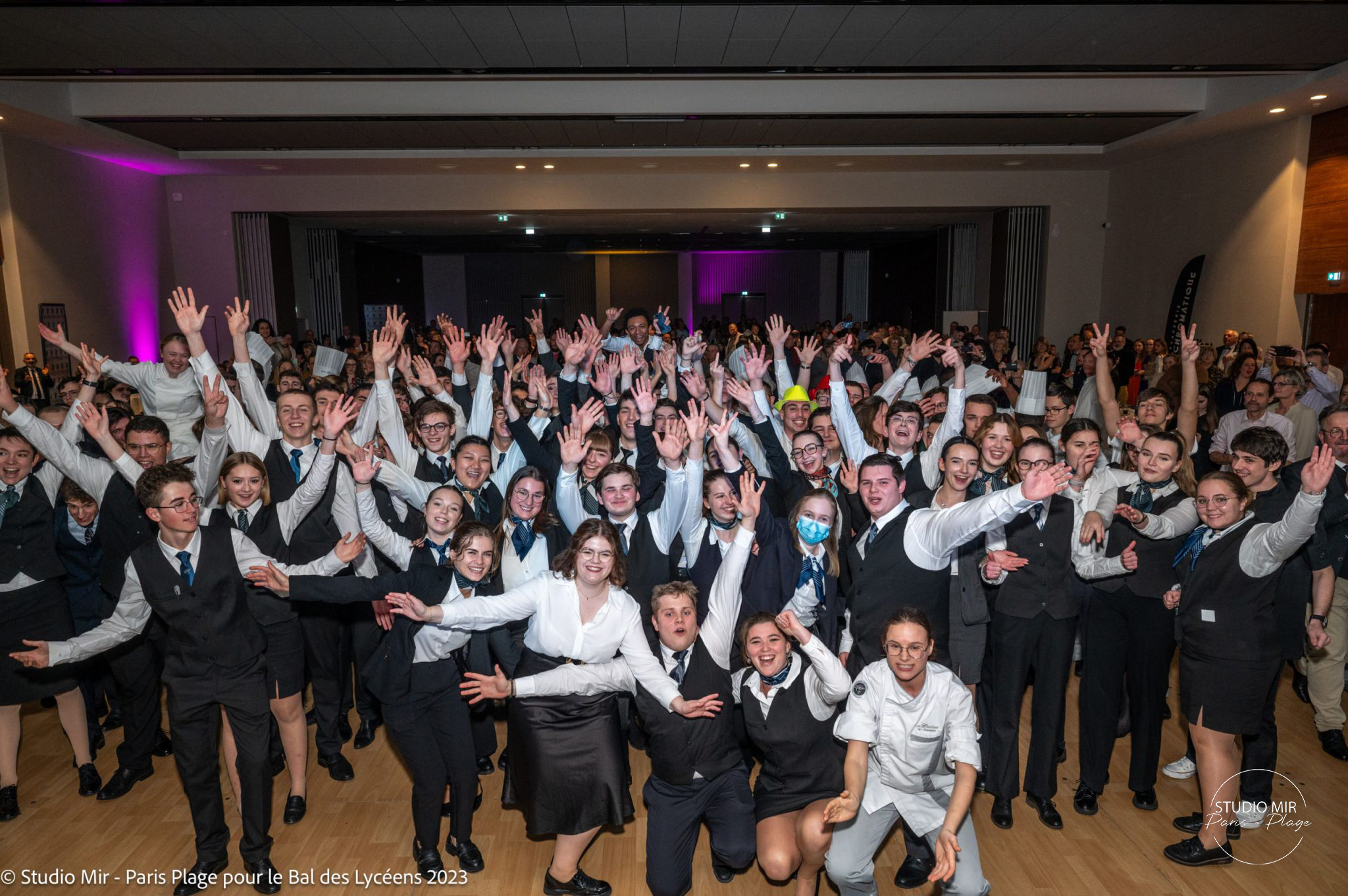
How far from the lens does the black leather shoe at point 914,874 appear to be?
3223 mm

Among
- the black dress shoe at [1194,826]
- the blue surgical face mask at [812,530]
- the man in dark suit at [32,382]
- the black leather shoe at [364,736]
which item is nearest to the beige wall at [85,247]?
the man in dark suit at [32,382]

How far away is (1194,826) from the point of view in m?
3.44

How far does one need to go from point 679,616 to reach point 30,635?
9.58 feet

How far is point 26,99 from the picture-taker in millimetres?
8469

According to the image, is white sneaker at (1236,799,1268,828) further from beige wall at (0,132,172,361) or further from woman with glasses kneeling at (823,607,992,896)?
beige wall at (0,132,172,361)

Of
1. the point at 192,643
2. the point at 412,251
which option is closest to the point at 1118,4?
the point at 192,643

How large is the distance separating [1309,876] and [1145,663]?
3.01ft

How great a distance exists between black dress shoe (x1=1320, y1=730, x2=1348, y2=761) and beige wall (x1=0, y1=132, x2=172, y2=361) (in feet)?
41.4

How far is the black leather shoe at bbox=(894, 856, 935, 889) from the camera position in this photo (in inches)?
127

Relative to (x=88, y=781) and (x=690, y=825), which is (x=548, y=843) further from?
(x=88, y=781)

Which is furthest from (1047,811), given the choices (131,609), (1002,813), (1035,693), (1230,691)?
(131,609)

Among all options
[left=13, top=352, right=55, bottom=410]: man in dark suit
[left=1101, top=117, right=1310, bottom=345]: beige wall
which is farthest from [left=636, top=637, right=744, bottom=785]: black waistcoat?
[left=1101, top=117, right=1310, bottom=345]: beige wall

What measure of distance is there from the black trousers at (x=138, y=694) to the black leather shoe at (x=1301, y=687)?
5.81m

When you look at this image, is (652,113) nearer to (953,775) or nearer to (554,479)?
(554,479)
